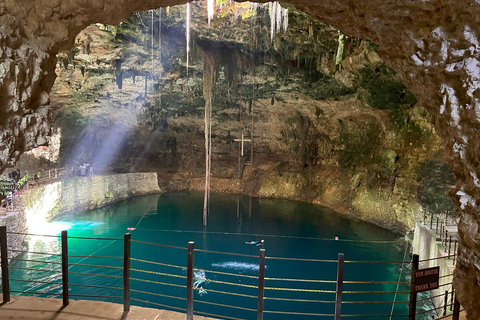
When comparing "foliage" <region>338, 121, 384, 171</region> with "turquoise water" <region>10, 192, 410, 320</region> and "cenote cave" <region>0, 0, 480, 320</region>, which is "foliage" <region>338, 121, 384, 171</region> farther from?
"turquoise water" <region>10, 192, 410, 320</region>

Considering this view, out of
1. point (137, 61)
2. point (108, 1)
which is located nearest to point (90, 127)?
point (137, 61)

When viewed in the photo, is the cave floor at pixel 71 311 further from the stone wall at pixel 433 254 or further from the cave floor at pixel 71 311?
the stone wall at pixel 433 254

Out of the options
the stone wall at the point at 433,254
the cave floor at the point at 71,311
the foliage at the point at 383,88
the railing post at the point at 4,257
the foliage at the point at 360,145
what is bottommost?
the stone wall at the point at 433,254

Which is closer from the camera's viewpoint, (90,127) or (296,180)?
(296,180)

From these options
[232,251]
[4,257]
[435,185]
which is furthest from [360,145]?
[4,257]

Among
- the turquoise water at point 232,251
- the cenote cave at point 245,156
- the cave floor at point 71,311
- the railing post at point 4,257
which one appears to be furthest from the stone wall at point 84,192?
the cave floor at point 71,311

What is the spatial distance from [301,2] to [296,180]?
52.1 feet

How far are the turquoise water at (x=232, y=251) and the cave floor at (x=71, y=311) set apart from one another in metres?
2.40

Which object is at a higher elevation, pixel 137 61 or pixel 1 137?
pixel 137 61

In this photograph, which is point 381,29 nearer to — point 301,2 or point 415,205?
point 301,2

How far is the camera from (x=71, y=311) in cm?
359

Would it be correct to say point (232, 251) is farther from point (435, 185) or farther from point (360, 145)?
point (360, 145)

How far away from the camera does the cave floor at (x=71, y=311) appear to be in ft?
11.4

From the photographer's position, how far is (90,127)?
20.7 m
